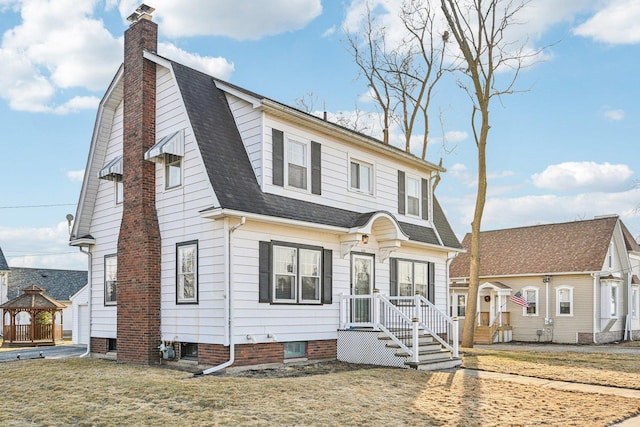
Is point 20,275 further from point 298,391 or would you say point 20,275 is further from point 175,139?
point 298,391

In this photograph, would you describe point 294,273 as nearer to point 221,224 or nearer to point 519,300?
point 221,224

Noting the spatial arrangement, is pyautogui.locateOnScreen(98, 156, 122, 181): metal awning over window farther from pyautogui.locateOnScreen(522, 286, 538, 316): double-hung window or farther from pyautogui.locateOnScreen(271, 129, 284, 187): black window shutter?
pyautogui.locateOnScreen(522, 286, 538, 316): double-hung window

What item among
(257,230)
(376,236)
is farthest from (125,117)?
(376,236)

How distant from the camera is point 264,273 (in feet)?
45.0

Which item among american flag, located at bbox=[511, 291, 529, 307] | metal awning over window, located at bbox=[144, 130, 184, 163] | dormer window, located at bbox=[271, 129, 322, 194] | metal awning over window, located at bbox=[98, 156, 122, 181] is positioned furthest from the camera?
american flag, located at bbox=[511, 291, 529, 307]

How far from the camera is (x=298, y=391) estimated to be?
10.2 metres

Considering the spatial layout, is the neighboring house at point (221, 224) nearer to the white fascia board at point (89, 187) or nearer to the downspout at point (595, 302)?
the white fascia board at point (89, 187)

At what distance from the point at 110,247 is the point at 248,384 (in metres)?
7.66

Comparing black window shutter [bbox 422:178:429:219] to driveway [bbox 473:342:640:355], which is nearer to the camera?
black window shutter [bbox 422:178:429:219]

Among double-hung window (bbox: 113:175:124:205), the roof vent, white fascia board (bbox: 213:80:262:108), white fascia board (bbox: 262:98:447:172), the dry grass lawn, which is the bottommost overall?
the dry grass lawn

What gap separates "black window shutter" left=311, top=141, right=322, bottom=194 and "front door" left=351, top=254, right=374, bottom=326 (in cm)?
220

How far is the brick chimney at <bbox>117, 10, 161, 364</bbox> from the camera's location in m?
14.5

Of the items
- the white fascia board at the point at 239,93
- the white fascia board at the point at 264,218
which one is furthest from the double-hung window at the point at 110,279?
the white fascia board at the point at 239,93

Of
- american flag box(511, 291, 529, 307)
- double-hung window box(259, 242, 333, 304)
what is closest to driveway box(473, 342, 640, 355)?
american flag box(511, 291, 529, 307)
